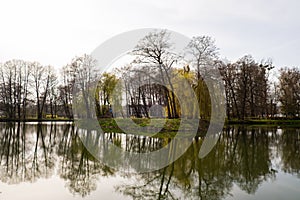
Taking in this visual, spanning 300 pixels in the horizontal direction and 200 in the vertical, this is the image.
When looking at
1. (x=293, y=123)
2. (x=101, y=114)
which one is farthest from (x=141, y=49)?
(x=293, y=123)

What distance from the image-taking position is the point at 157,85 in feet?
98.3

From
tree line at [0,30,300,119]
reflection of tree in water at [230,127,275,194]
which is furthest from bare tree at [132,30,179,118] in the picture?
reflection of tree in water at [230,127,275,194]

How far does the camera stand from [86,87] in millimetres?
33219

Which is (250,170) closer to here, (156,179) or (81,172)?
(156,179)

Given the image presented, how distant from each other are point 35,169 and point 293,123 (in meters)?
31.3

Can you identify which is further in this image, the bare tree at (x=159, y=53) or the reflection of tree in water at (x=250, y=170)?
the bare tree at (x=159, y=53)

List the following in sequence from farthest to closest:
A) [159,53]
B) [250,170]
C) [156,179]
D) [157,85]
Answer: [157,85]
[159,53]
[250,170]
[156,179]

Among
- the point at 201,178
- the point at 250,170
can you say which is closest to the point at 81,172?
the point at 201,178

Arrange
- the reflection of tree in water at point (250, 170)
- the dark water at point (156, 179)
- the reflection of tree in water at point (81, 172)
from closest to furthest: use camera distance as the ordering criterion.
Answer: the dark water at point (156, 179), the reflection of tree in water at point (81, 172), the reflection of tree in water at point (250, 170)

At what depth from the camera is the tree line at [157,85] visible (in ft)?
75.7

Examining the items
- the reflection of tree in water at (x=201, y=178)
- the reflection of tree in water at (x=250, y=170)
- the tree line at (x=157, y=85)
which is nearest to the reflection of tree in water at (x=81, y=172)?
the reflection of tree in water at (x=201, y=178)

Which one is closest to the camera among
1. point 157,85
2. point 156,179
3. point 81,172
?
point 156,179

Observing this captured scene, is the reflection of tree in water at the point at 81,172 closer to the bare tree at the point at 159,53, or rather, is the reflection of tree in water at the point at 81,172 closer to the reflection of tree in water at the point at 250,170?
the reflection of tree in water at the point at 250,170

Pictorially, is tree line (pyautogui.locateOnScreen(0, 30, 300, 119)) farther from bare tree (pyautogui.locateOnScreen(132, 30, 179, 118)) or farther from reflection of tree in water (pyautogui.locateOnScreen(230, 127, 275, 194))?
reflection of tree in water (pyautogui.locateOnScreen(230, 127, 275, 194))
